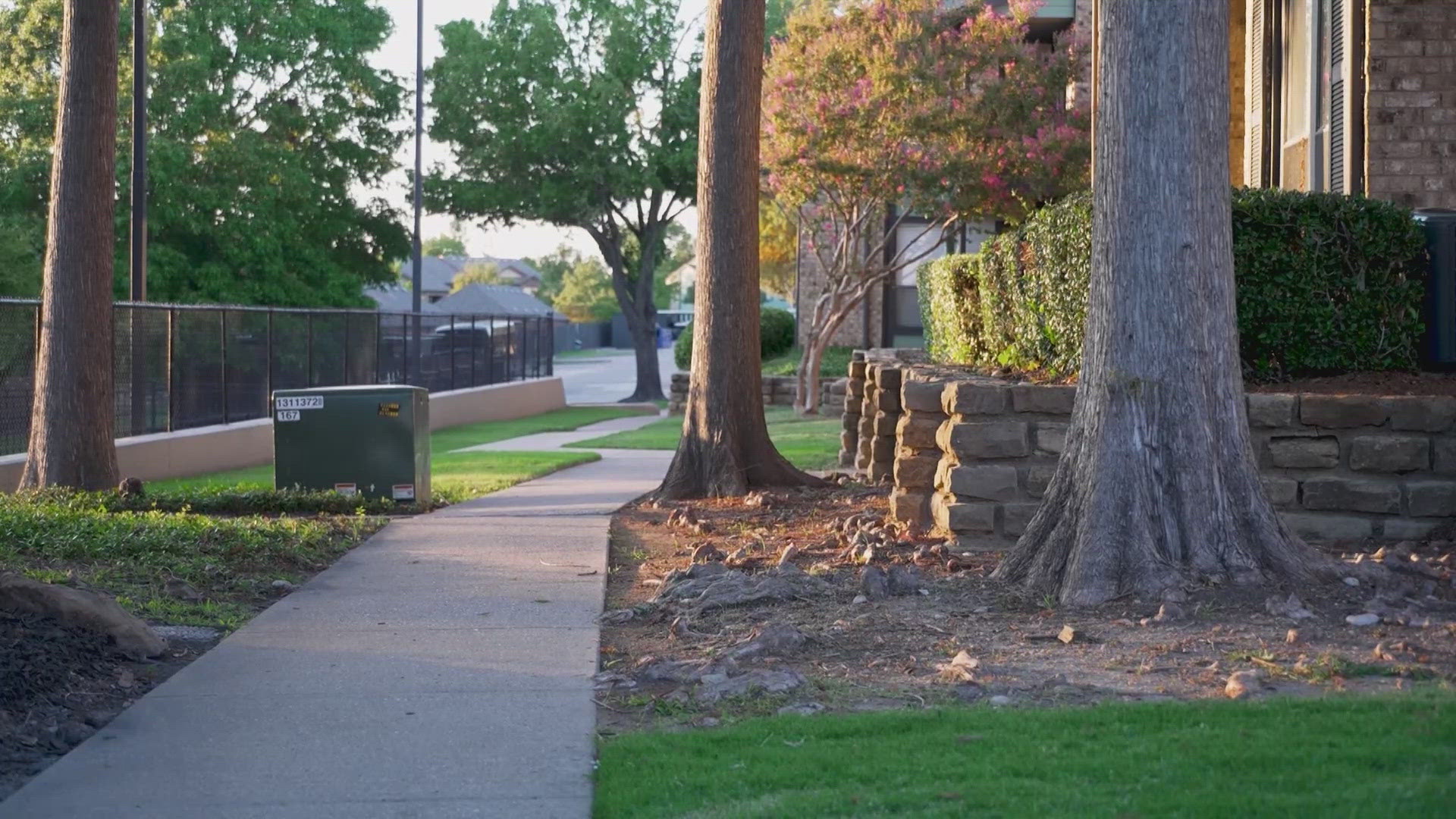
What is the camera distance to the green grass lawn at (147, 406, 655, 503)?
50.1 ft

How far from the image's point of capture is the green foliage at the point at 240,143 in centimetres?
3369

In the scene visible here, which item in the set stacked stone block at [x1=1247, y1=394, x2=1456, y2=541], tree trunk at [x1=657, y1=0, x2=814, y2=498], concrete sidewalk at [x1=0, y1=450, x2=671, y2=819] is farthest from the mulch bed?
tree trunk at [x1=657, y1=0, x2=814, y2=498]

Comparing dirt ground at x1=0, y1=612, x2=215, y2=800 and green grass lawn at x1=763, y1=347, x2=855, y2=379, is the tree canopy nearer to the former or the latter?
green grass lawn at x1=763, y1=347, x2=855, y2=379

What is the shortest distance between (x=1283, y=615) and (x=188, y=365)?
15.1m

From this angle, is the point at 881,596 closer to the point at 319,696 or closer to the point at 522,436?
the point at 319,696

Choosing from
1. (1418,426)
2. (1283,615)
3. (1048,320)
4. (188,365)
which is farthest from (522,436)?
(1283,615)

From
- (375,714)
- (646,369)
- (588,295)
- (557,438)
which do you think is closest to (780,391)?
(557,438)

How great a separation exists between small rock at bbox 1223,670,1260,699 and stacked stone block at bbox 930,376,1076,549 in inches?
140

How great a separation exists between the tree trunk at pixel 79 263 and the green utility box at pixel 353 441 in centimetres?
155

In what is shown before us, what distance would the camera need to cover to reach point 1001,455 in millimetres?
9695

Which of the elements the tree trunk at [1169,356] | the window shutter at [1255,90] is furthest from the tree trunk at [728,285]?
the tree trunk at [1169,356]

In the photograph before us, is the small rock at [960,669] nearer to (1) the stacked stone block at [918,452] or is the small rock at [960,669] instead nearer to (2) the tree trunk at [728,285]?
(1) the stacked stone block at [918,452]

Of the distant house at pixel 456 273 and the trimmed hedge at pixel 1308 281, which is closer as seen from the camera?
the trimmed hedge at pixel 1308 281

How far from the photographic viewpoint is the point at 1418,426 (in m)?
9.39
